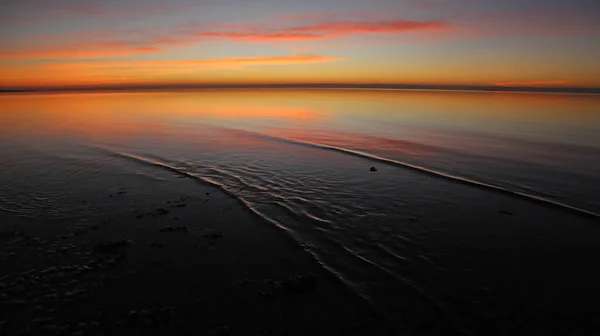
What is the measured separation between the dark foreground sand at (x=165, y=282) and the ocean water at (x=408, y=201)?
96 centimetres

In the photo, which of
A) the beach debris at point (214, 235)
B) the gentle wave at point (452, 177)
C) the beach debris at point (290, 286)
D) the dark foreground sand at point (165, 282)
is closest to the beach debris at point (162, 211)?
the dark foreground sand at point (165, 282)

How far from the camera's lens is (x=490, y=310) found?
823 cm

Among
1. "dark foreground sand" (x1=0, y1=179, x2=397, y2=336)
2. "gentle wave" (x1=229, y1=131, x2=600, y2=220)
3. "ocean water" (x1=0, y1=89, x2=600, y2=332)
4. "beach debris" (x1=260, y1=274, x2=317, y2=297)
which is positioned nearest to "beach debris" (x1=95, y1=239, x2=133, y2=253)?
"dark foreground sand" (x1=0, y1=179, x2=397, y2=336)

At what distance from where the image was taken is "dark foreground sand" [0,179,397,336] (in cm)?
749

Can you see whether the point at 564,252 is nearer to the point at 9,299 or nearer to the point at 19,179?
the point at 9,299

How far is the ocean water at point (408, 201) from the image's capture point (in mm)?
8930

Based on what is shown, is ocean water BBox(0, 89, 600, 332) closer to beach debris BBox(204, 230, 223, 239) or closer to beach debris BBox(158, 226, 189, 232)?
beach debris BBox(204, 230, 223, 239)

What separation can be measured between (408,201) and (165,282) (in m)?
11.2

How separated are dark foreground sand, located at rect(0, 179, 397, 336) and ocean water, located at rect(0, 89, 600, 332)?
3.16 ft

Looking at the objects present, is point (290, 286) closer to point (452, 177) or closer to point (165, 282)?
point (165, 282)

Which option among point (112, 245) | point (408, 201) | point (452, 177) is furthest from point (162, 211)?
point (452, 177)

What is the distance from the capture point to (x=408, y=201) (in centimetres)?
1588

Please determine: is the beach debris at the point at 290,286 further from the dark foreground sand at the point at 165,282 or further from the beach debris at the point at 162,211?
the beach debris at the point at 162,211

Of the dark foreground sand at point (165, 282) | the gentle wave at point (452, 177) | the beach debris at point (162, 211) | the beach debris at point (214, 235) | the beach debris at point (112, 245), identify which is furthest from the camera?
the gentle wave at point (452, 177)
